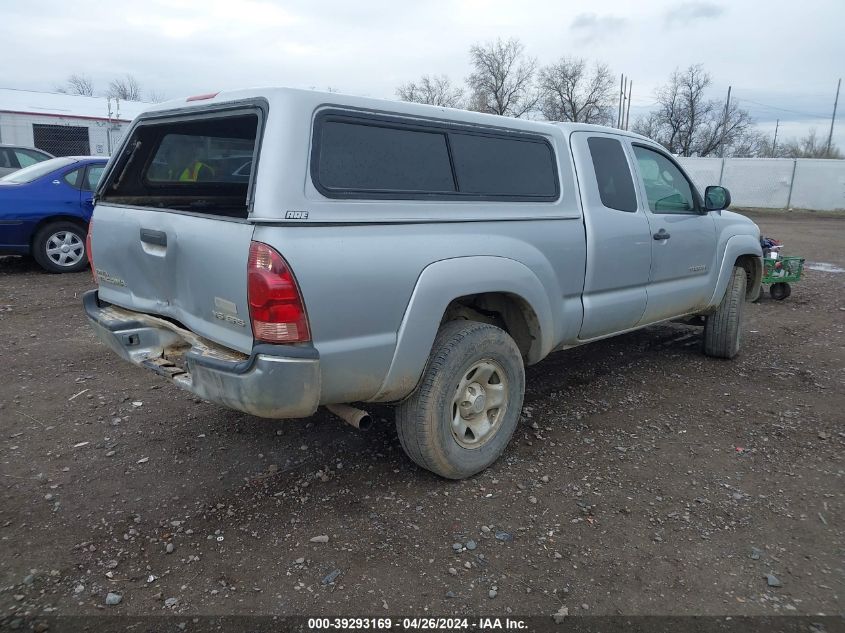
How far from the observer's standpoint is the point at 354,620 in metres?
2.50

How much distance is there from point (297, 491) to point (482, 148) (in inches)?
84.5

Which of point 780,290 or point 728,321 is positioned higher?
point 728,321

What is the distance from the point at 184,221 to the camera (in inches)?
119

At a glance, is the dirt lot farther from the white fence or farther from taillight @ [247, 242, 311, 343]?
the white fence

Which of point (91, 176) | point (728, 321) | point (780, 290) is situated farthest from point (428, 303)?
point (91, 176)

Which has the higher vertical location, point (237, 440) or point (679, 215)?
point (679, 215)

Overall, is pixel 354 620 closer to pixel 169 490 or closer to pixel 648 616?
pixel 648 616

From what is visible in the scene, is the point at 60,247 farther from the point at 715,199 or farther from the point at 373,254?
the point at 715,199

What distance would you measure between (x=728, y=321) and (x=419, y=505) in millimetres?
3730

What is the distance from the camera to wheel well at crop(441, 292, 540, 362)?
3678 mm

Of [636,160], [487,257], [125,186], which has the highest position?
[636,160]

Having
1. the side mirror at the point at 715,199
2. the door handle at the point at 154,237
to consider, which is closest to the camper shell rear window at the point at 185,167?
the door handle at the point at 154,237

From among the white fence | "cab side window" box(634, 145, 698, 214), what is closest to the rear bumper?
"cab side window" box(634, 145, 698, 214)

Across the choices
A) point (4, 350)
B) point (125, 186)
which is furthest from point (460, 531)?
point (4, 350)
